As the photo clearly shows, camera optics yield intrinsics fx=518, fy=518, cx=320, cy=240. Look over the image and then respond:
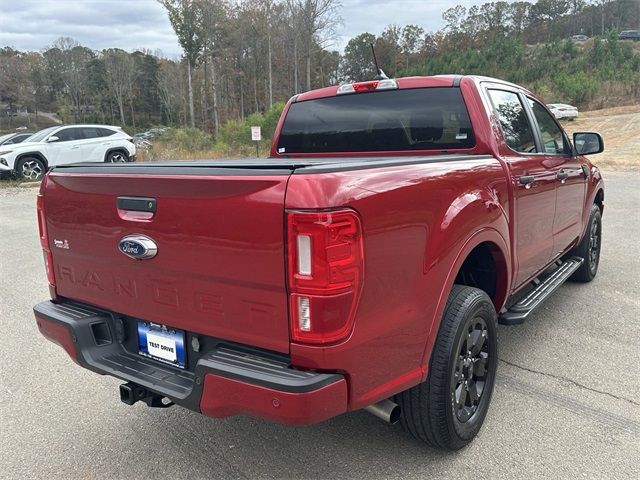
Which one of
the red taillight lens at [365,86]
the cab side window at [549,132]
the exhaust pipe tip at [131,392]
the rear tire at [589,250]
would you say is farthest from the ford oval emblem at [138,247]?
the rear tire at [589,250]

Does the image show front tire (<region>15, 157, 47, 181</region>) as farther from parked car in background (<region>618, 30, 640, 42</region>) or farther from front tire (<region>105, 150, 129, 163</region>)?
parked car in background (<region>618, 30, 640, 42</region>)

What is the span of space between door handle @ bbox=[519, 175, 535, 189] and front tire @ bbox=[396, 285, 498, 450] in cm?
95

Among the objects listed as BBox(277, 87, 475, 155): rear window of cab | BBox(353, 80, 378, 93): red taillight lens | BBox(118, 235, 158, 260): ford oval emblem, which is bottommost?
BBox(118, 235, 158, 260): ford oval emblem

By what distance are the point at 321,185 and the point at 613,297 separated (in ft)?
14.4

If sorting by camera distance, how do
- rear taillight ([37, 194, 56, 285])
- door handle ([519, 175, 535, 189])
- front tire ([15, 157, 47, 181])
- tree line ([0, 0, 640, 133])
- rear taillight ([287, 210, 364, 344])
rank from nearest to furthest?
rear taillight ([287, 210, 364, 344]), rear taillight ([37, 194, 56, 285]), door handle ([519, 175, 535, 189]), front tire ([15, 157, 47, 181]), tree line ([0, 0, 640, 133])

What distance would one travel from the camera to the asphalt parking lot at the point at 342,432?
2570mm

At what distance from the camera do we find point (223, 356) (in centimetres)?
210

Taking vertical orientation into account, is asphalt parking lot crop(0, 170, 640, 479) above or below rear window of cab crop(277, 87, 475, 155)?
below

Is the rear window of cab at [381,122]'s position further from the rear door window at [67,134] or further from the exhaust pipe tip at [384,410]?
the rear door window at [67,134]

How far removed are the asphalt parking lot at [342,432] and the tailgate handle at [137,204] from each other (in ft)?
4.33

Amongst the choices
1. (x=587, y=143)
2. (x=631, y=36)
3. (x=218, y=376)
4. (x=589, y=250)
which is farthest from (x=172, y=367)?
(x=631, y=36)

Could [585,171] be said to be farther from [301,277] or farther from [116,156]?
[116,156]

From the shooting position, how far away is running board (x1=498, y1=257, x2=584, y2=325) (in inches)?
130

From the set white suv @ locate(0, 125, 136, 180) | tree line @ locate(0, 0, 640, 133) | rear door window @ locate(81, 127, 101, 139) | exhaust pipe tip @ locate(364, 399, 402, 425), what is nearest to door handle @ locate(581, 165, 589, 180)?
exhaust pipe tip @ locate(364, 399, 402, 425)
